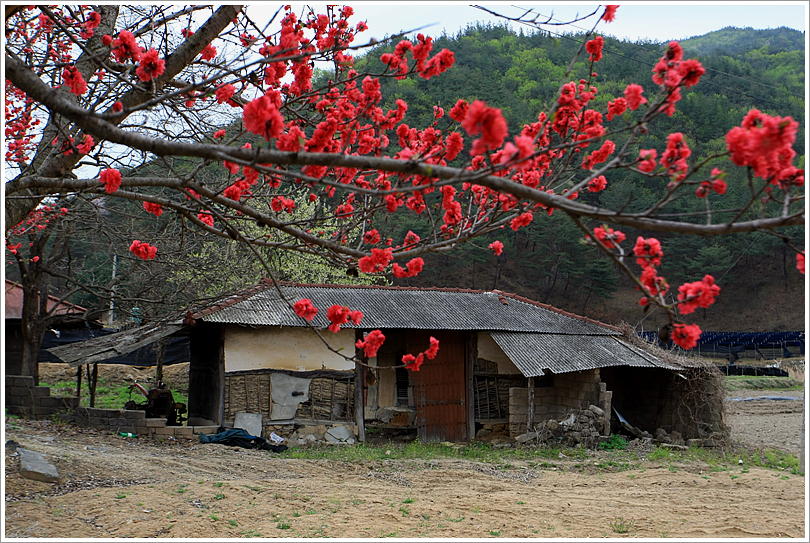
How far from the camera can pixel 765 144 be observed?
8.36ft

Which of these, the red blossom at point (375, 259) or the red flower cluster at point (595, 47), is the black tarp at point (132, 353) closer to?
the red blossom at point (375, 259)

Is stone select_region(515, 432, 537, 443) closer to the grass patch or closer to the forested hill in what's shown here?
the grass patch

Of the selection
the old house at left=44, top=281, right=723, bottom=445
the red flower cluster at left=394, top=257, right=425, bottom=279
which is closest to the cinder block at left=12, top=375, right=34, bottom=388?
Result: the old house at left=44, top=281, right=723, bottom=445

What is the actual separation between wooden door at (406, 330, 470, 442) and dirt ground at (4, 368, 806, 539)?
3061 millimetres

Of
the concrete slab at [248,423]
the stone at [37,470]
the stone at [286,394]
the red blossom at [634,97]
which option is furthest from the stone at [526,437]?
the red blossom at [634,97]

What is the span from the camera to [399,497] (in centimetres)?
769

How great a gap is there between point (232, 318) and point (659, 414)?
9.92 m

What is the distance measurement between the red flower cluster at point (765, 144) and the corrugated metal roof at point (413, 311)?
1006cm

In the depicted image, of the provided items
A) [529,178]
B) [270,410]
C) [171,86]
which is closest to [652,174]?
[529,178]

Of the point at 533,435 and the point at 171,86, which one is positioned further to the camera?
the point at 533,435

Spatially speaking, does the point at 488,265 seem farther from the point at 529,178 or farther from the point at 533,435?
the point at 529,178

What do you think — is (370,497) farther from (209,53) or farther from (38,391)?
(38,391)

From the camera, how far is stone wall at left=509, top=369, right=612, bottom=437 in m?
12.9

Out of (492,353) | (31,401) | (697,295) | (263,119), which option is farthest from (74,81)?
(492,353)
